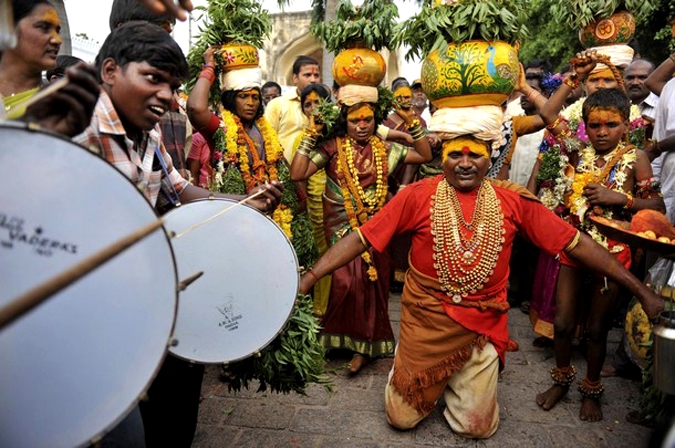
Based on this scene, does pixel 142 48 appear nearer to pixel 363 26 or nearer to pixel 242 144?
pixel 242 144

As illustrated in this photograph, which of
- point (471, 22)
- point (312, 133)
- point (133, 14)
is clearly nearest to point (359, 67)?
point (312, 133)

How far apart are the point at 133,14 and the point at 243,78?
1.10 metres

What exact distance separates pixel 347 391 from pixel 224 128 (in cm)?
233

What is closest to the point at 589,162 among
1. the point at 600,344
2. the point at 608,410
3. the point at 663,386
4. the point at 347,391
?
the point at 600,344

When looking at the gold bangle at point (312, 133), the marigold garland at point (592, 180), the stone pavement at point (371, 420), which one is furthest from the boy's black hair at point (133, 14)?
the marigold garland at point (592, 180)

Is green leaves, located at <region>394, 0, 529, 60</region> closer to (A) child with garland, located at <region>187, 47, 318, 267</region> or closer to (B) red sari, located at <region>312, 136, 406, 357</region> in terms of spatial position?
(B) red sari, located at <region>312, 136, 406, 357</region>

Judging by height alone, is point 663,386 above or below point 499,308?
above

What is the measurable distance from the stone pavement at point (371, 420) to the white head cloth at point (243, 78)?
2365mm

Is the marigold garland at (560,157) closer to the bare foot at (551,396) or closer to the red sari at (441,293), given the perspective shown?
the red sari at (441,293)

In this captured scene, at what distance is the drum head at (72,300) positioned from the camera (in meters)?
1.39

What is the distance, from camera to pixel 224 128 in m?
4.44

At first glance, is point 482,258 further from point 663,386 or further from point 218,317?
point 218,317

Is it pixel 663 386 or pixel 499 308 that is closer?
pixel 663 386

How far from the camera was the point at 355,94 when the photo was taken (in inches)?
173
